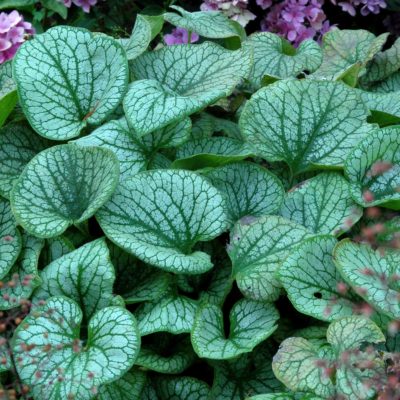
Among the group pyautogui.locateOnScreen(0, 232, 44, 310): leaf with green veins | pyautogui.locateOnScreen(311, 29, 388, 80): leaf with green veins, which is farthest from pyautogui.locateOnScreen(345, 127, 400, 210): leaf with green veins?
pyautogui.locateOnScreen(0, 232, 44, 310): leaf with green veins

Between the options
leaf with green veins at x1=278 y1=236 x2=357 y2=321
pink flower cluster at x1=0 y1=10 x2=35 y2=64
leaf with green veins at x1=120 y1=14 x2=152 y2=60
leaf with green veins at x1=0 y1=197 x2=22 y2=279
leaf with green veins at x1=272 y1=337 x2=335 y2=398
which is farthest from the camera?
pink flower cluster at x1=0 y1=10 x2=35 y2=64

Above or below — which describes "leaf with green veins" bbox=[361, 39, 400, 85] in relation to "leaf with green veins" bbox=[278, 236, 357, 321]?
below

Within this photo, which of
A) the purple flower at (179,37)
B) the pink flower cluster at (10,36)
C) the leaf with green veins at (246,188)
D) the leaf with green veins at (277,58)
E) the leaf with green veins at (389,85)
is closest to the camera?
the leaf with green veins at (246,188)

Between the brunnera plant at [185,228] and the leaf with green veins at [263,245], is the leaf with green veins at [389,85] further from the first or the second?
the leaf with green veins at [263,245]

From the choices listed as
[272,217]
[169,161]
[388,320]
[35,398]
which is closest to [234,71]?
[169,161]

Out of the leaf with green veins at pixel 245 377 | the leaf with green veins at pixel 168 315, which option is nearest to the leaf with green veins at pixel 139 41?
the leaf with green veins at pixel 168 315

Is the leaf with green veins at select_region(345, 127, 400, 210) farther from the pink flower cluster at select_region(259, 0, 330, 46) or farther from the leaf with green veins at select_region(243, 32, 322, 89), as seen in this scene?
the pink flower cluster at select_region(259, 0, 330, 46)
